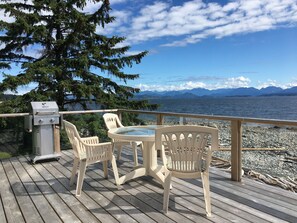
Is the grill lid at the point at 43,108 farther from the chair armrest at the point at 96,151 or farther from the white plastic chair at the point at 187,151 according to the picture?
the white plastic chair at the point at 187,151

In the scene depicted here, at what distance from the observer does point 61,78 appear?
8.66 m

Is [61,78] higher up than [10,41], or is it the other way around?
[10,41]

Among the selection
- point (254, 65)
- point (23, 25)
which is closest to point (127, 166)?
point (23, 25)

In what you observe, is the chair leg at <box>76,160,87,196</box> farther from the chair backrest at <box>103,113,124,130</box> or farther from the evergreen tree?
the evergreen tree

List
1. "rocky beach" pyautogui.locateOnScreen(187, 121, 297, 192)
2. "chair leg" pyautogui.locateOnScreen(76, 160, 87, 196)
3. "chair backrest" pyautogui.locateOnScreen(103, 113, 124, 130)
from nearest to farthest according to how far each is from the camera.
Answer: "chair leg" pyautogui.locateOnScreen(76, 160, 87, 196)
"chair backrest" pyautogui.locateOnScreen(103, 113, 124, 130)
"rocky beach" pyautogui.locateOnScreen(187, 121, 297, 192)

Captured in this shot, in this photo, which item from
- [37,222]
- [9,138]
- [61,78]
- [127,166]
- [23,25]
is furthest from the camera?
[61,78]

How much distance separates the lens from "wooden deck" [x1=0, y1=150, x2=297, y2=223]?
2.46m

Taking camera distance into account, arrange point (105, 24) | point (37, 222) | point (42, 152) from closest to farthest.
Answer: point (37, 222), point (42, 152), point (105, 24)

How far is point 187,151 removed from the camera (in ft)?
8.43

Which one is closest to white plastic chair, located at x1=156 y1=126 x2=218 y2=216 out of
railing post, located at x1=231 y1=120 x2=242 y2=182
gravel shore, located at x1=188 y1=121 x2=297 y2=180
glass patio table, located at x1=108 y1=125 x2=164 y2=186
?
glass patio table, located at x1=108 y1=125 x2=164 y2=186

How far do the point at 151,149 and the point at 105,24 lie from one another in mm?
7114

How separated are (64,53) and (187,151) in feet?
25.1

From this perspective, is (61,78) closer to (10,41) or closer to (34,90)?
(34,90)

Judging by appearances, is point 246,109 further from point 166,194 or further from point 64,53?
point 166,194
